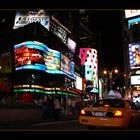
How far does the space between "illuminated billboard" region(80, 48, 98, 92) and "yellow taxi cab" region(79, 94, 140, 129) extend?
288 feet

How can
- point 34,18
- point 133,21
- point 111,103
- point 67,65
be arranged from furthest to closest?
point 133,21, point 67,65, point 34,18, point 111,103

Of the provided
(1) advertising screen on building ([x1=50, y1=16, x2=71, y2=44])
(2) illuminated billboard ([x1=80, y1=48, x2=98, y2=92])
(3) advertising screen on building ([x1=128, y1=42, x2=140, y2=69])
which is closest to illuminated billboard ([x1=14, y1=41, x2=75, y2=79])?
(1) advertising screen on building ([x1=50, y1=16, x2=71, y2=44])

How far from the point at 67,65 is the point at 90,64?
138 feet

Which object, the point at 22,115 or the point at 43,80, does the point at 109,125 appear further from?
the point at 43,80

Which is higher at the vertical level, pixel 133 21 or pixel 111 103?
pixel 133 21

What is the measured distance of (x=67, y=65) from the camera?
66625 mm

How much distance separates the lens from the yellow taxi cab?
14.0 m

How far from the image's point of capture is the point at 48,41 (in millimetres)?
60906

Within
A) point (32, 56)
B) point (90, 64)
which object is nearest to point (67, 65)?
point (32, 56)

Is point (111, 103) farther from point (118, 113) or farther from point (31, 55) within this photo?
point (31, 55)

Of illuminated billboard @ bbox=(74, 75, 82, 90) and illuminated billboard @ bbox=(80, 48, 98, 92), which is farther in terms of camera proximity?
illuminated billboard @ bbox=(80, 48, 98, 92)

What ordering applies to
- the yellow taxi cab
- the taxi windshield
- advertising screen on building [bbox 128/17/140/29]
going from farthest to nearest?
advertising screen on building [bbox 128/17/140/29], the taxi windshield, the yellow taxi cab

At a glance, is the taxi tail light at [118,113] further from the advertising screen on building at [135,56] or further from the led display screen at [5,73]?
the advertising screen on building at [135,56]

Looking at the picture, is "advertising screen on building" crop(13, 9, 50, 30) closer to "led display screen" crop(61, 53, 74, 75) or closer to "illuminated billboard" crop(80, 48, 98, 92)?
"led display screen" crop(61, 53, 74, 75)
